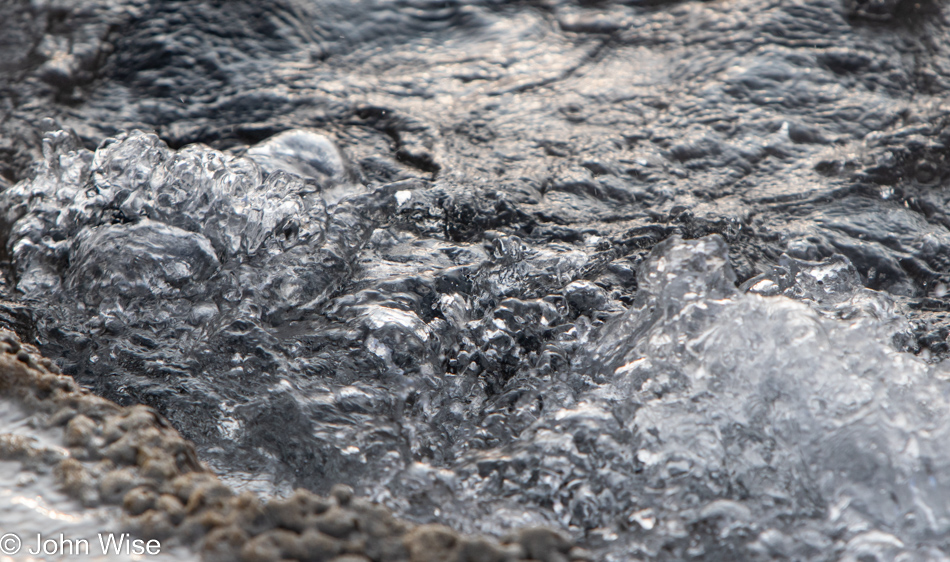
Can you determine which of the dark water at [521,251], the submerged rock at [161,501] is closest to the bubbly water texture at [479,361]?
the dark water at [521,251]

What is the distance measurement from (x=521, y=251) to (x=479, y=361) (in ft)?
1.43

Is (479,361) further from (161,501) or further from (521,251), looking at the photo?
(161,501)

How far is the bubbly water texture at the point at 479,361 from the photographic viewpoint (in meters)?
1.42

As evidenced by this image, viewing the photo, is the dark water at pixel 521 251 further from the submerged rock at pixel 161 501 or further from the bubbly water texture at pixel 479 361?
the submerged rock at pixel 161 501

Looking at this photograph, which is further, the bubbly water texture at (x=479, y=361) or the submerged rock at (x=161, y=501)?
the bubbly water texture at (x=479, y=361)

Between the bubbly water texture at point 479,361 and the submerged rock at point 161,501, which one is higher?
the submerged rock at point 161,501

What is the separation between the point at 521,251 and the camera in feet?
7.11

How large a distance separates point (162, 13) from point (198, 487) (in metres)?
2.49

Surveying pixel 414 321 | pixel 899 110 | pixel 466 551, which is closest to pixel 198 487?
pixel 466 551

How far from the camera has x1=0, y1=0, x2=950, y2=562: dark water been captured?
148cm

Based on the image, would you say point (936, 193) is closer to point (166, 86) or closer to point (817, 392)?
point (817, 392)

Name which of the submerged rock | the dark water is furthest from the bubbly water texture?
the submerged rock

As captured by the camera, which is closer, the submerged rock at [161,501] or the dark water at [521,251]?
the submerged rock at [161,501]

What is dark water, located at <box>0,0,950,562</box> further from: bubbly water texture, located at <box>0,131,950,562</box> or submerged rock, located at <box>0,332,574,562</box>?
submerged rock, located at <box>0,332,574,562</box>
